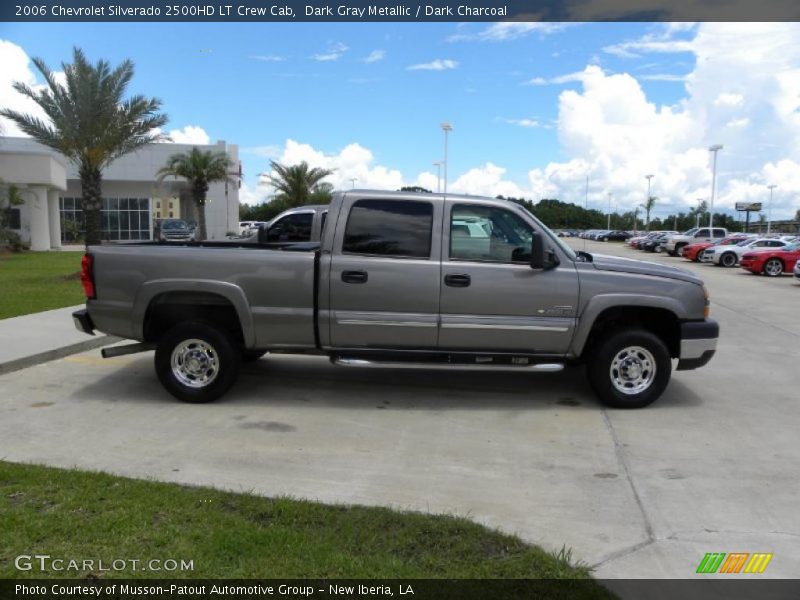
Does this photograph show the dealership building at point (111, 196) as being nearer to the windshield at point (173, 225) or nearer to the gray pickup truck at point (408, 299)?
the windshield at point (173, 225)

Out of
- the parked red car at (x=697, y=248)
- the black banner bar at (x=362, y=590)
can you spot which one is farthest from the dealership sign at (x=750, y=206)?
the black banner bar at (x=362, y=590)

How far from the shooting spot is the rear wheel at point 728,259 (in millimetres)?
31469

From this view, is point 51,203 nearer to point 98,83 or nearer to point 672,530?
point 98,83

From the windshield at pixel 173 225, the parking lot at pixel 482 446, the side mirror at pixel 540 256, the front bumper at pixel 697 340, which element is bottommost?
the parking lot at pixel 482 446

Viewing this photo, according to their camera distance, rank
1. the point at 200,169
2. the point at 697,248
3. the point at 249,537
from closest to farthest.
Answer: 1. the point at 249,537
2. the point at 697,248
3. the point at 200,169

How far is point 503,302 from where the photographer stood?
253 inches

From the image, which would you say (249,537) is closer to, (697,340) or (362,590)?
(362,590)

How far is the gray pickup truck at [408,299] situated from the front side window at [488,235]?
0.01m

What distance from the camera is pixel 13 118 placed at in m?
21.5

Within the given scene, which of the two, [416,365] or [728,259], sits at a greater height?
[728,259]

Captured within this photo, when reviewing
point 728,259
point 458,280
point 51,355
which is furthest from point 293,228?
point 728,259

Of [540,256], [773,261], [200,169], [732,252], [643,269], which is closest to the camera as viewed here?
[540,256]

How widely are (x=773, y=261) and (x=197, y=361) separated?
84.0 feet

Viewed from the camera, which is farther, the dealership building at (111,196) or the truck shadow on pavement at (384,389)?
the dealership building at (111,196)
